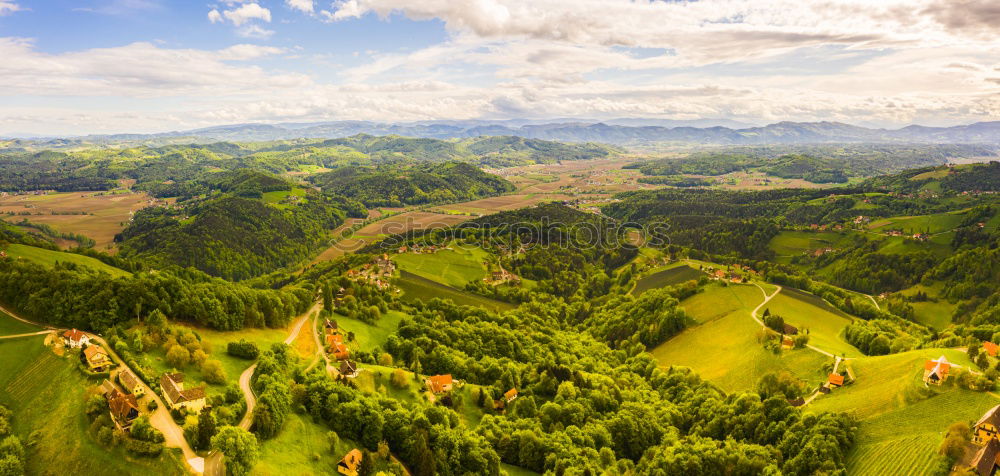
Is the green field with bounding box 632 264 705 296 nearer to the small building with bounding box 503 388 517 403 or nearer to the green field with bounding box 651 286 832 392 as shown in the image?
the green field with bounding box 651 286 832 392

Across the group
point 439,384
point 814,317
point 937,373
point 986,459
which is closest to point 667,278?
point 814,317

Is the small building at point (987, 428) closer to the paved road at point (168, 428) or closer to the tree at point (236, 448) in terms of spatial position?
the tree at point (236, 448)

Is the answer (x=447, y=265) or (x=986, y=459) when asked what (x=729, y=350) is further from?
(x=447, y=265)

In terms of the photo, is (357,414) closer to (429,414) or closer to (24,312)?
(429,414)

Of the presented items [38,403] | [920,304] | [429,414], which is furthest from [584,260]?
[38,403]

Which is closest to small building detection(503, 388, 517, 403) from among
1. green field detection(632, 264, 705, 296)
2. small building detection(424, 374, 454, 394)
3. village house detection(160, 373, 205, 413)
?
small building detection(424, 374, 454, 394)

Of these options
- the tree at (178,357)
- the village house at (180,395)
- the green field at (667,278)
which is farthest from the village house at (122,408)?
the green field at (667,278)
